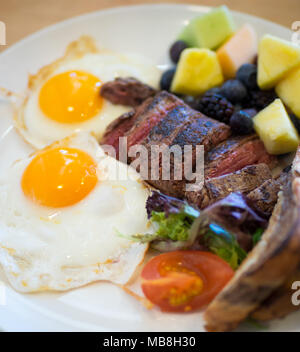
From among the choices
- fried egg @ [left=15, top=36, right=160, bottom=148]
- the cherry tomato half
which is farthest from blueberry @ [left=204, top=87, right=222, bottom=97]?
the cherry tomato half

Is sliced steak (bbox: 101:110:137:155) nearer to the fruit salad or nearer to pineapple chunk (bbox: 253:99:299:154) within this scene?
the fruit salad

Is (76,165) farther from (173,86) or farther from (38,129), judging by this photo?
(173,86)

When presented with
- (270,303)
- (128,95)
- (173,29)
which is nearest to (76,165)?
(128,95)

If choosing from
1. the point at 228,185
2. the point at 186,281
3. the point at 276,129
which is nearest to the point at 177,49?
the point at 276,129

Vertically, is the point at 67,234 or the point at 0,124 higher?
the point at 0,124
